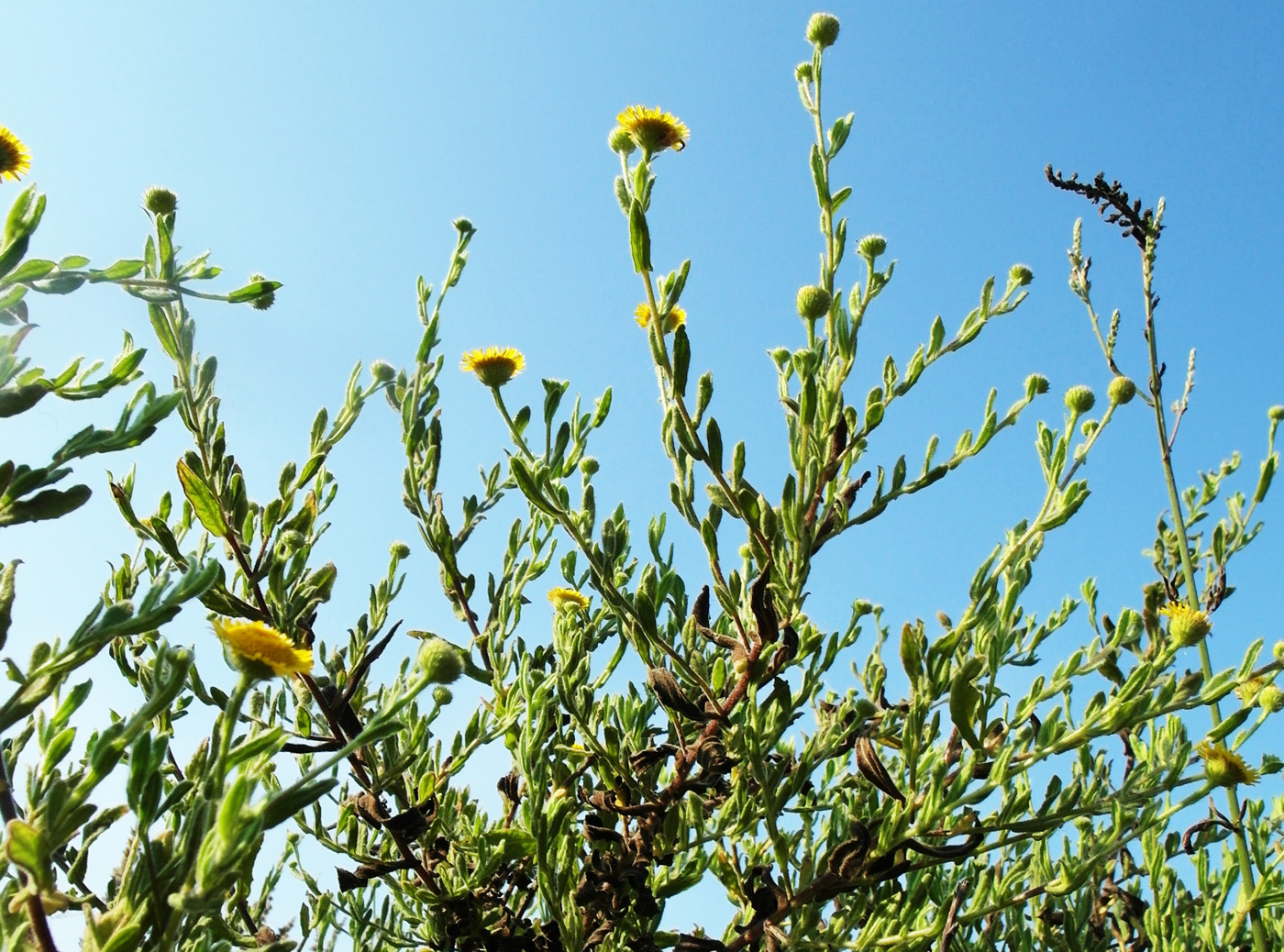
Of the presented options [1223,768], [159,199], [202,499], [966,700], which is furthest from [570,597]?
[1223,768]

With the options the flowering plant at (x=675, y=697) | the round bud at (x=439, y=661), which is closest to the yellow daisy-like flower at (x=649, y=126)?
the flowering plant at (x=675, y=697)

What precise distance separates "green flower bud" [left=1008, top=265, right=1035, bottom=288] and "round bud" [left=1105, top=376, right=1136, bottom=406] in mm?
444

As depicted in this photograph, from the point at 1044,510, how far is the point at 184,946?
1727 mm

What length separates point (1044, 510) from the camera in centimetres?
206

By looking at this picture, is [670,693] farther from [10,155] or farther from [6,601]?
[10,155]

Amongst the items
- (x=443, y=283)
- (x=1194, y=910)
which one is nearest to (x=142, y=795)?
(x=443, y=283)

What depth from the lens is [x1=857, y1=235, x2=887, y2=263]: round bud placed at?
2268mm

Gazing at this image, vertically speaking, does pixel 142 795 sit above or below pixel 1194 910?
below

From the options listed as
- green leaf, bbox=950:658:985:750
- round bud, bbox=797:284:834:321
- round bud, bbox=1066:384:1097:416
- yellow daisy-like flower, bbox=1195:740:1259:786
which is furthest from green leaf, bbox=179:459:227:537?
yellow daisy-like flower, bbox=1195:740:1259:786

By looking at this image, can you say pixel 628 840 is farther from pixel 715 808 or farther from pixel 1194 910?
pixel 1194 910

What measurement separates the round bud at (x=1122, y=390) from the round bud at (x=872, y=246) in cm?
71

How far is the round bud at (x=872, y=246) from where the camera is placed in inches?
89.3

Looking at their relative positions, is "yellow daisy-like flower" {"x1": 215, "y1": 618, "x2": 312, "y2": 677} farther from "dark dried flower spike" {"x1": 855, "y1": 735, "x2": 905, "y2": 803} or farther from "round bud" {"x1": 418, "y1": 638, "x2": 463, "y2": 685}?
"dark dried flower spike" {"x1": 855, "y1": 735, "x2": 905, "y2": 803}

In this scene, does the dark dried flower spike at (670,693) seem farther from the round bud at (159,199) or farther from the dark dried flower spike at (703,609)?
the round bud at (159,199)
